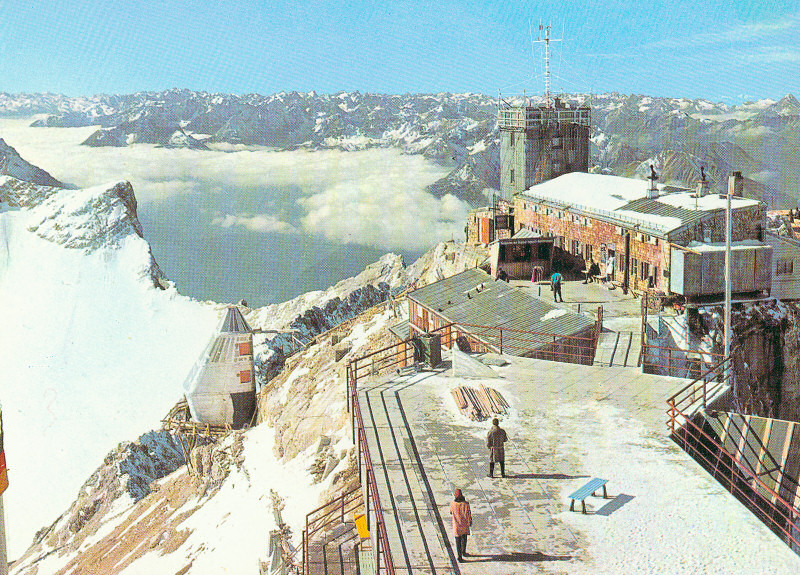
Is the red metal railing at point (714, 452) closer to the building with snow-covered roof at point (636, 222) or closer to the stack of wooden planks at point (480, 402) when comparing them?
the stack of wooden planks at point (480, 402)

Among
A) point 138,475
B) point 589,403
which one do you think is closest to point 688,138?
point 138,475

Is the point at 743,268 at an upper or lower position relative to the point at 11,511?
upper

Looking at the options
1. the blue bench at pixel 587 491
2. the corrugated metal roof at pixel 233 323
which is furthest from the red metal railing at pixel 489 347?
the corrugated metal roof at pixel 233 323

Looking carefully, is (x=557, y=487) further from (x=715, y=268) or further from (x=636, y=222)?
(x=636, y=222)

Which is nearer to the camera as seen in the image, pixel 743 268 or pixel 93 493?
pixel 743 268

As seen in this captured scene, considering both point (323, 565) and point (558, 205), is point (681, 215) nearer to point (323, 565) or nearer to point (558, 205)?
point (558, 205)

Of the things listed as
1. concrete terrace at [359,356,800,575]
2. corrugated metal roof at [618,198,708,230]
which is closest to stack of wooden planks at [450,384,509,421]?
concrete terrace at [359,356,800,575]

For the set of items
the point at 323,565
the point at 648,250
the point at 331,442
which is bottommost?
the point at 331,442

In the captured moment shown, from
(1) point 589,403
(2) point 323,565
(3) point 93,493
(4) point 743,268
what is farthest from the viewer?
(3) point 93,493
